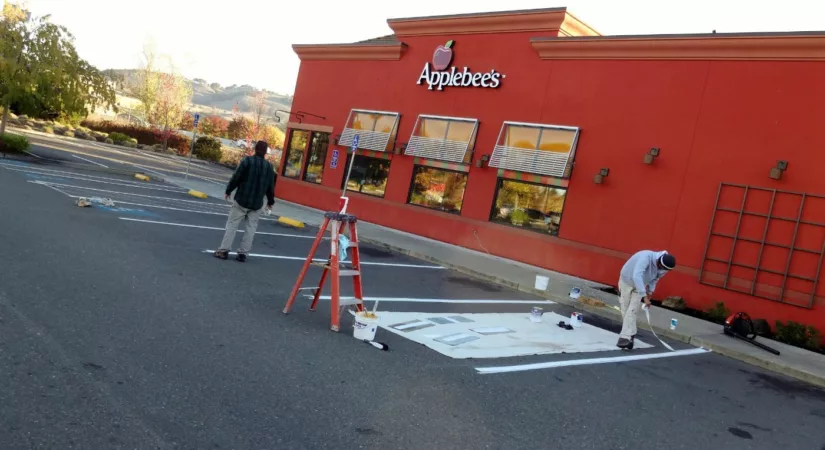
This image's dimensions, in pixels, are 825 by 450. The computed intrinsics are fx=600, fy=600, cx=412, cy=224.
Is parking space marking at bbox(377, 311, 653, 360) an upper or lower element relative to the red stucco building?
lower

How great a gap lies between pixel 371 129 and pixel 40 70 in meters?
12.1

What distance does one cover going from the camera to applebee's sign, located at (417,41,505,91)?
17.4 m

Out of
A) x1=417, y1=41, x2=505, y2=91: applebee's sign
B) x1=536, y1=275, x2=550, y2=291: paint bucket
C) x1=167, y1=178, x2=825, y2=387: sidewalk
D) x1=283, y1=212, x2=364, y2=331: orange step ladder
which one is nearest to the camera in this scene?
x1=283, y1=212, x2=364, y2=331: orange step ladder

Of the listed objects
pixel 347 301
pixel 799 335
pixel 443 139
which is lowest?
pixel 347 301

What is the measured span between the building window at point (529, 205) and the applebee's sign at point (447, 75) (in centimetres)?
313

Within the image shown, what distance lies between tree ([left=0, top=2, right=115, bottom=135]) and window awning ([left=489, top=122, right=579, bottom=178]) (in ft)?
53.6

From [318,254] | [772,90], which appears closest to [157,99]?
[318,254]

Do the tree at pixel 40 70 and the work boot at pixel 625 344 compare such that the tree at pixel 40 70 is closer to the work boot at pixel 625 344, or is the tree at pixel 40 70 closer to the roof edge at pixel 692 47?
the roof edge at pixel 692 47

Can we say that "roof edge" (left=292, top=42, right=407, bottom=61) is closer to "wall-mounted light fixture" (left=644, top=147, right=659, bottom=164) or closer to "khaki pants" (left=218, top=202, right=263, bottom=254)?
"wall-mounted light fixture" (left=644, top=147, right=659, bottom=164)

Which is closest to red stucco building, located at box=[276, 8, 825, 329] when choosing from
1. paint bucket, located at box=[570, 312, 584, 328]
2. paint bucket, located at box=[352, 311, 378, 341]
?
paint bucket, located at box=[570, 312, 584, 328]

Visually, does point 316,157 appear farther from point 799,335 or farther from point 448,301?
point 799,335

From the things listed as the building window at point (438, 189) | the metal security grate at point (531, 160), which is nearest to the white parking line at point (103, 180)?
the building window at point (438, 189)

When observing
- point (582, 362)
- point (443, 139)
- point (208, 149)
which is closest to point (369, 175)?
point (443, 139)

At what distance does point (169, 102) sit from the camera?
54906 millimetres
